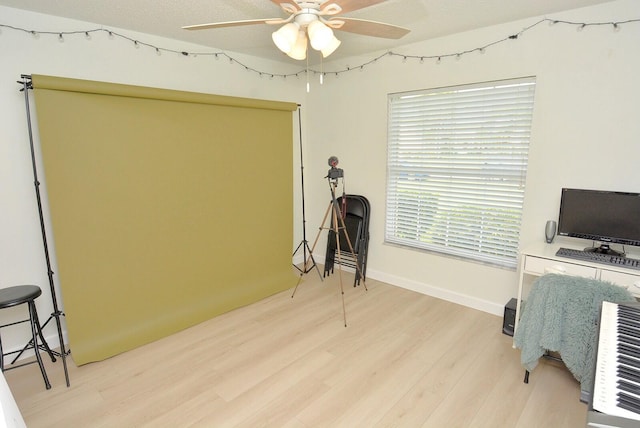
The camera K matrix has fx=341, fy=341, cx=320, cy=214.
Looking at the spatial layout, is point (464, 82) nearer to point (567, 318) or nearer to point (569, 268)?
point (569, 268)

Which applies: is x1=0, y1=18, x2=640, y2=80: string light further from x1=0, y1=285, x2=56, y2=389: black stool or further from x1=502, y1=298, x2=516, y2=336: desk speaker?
x1=502, y1=298, x2=516, y2=336: desk speaker

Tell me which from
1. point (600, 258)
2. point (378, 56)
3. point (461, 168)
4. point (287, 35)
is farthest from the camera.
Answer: point (378, 56)

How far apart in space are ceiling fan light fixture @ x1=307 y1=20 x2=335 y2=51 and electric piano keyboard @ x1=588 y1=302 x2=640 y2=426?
1852 mm

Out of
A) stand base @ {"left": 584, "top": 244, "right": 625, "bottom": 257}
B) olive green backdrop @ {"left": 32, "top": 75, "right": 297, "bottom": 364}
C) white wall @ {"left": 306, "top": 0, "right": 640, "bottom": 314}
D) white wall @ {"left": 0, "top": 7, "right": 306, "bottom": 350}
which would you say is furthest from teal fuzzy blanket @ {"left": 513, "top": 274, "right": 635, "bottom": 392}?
white wall @ {"left": 0, "top": 7, "right": 306, "bottom": 350}

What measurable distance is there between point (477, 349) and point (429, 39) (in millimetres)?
2781

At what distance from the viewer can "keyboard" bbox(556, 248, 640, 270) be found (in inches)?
84.8

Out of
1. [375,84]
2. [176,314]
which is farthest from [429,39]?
[176,314]

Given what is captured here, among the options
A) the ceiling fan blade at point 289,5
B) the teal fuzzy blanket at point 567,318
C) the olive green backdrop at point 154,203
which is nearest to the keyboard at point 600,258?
the teal fuzzy blanket at point 567,318

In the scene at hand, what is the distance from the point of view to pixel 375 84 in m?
3.71

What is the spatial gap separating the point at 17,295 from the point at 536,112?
3.94 metres

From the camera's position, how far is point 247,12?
2.50 meters

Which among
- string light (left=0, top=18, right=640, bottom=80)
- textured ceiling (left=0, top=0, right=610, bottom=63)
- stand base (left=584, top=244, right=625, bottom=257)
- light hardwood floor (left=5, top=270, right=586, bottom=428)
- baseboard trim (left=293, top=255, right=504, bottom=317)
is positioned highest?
textured ceiling (left=0, top=0, right=610, bottom=63)

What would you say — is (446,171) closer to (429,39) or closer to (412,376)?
(429,39)

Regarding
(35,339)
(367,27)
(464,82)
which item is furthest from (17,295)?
(464,82)
